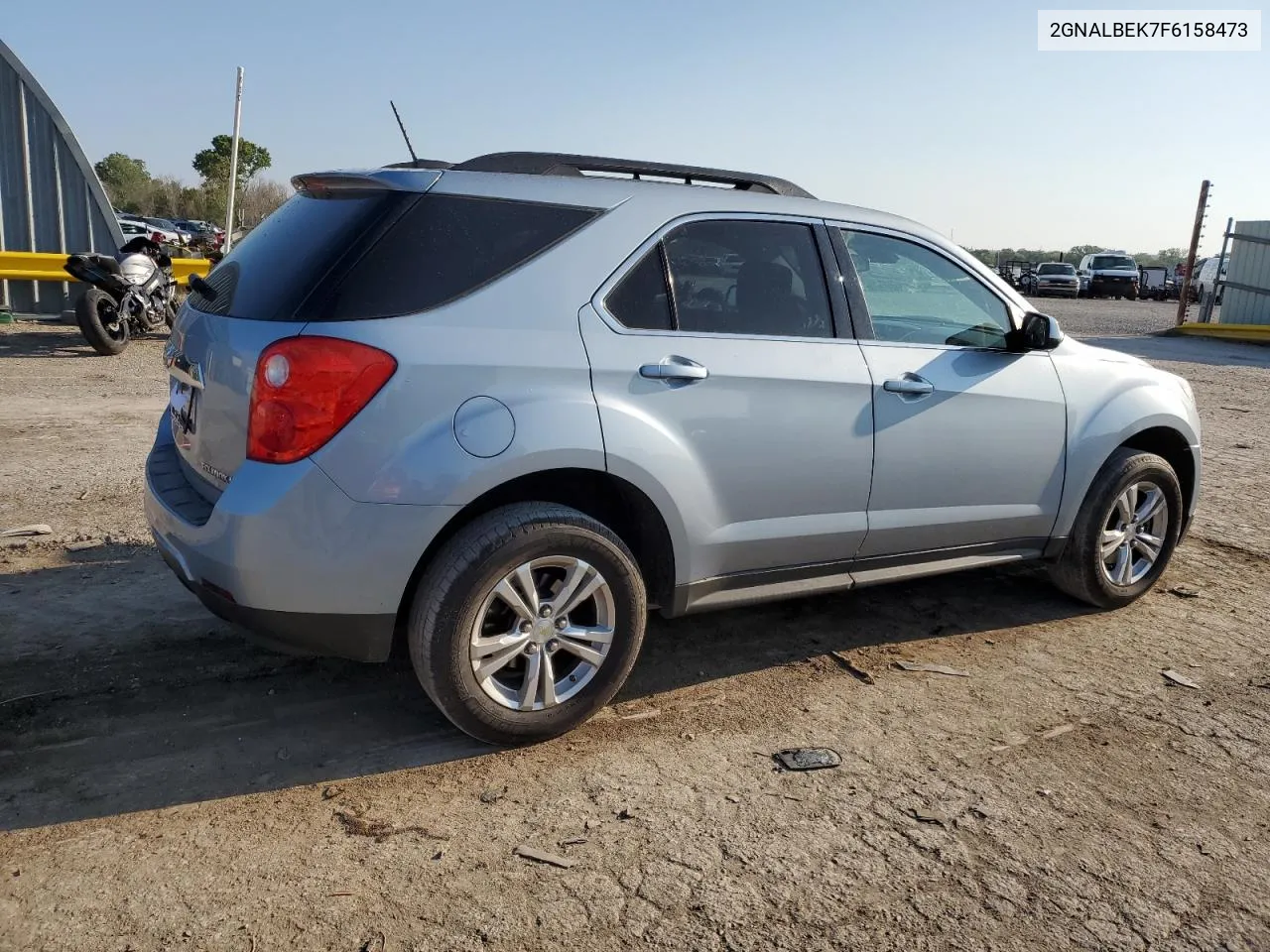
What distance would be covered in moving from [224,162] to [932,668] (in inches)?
2807

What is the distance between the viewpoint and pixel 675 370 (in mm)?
3576

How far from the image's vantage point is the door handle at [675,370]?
11.6 feet

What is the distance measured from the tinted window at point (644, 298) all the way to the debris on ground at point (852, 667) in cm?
164

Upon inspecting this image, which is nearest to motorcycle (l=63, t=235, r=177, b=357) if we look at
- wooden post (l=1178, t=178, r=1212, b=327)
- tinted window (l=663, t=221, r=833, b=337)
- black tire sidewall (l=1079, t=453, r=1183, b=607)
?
tinted window (l=663, t=221, r=833, b=337)

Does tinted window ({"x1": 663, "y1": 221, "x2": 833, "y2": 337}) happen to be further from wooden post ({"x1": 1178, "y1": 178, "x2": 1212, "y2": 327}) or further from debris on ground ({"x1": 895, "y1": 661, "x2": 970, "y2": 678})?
wooden post ({"x1": 1178, "y1": 178, "x2": 1212, "y2": 327})

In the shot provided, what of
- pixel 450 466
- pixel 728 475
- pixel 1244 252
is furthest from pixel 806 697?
pixel 1244 252

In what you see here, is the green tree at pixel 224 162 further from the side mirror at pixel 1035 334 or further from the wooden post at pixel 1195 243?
the side mirror at pixel 1035 334

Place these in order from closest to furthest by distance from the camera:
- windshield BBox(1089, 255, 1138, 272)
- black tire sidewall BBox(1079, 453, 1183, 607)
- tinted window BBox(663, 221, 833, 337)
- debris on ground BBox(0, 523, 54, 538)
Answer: tinted window BBox(663, 221, 833, 337)
black tire sidewall BBox(1079, 453, 1183, 607)
debris on ground BBox(0, 523, 54, 538)
windshield BBox(1089, 255, 1138, 272)

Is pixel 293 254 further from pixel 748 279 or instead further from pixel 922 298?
pixel 922 298

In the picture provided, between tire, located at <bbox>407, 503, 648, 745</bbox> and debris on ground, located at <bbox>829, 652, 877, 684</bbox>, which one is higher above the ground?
tire, located at <bbox>407, 503, 648, 745</bbox>

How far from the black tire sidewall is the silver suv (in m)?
0.52

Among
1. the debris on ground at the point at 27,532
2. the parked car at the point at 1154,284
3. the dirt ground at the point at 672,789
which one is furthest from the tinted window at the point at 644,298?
the parked car at the point at 1154,284

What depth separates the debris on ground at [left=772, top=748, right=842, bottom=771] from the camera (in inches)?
136

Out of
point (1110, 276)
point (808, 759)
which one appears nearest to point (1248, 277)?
point (1110, 276)
